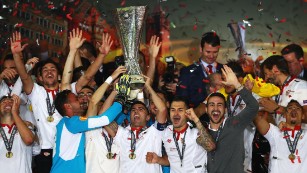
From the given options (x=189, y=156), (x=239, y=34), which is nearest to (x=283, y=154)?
(x=189, y=156)

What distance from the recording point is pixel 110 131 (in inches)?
291

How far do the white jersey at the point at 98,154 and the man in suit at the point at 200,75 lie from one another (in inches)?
45.1

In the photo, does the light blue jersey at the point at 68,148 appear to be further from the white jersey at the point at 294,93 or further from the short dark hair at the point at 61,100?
the white jersey at the point at 294,93

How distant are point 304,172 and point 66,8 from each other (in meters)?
4.85

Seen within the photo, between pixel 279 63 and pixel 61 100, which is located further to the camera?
pixel 279 63

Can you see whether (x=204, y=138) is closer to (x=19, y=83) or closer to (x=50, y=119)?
(x=50, y=119)

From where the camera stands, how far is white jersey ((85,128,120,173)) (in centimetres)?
729

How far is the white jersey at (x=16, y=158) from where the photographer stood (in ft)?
24.6

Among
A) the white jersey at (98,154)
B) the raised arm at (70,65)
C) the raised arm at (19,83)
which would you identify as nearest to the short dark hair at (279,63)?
the white jersey at (98,154)

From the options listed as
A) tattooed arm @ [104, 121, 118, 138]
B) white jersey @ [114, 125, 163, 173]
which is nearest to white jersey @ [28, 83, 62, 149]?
tattooed arm @ [104, 121, 118, 138]

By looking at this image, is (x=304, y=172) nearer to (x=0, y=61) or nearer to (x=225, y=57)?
(x=225, y=57)

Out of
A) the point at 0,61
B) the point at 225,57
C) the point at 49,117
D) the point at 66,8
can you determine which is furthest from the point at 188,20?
the point at 49,117

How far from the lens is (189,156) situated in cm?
718

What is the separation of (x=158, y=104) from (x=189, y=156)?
61cm
